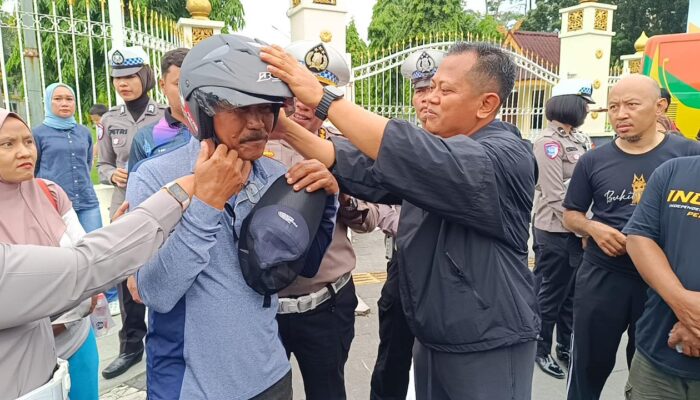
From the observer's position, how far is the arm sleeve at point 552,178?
3557mm

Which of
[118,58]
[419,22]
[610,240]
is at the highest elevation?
[419,22]

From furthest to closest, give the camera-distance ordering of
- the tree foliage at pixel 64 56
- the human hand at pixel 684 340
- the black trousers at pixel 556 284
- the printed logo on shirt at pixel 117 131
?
the tree foliage at pixel 64 56 < the printed logo on shirt at pixel 117 131 < the black trousers at pixel 556 284 < the human hand at pixel 684 340

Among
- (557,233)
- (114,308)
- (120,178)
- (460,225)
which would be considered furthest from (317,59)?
(114,308)

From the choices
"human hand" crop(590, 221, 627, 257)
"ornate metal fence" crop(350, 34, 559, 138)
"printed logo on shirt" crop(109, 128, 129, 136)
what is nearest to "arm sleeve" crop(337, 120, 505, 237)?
"human hand" crop(590, 221, 627, 257)

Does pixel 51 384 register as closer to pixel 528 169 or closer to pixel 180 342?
pixel 180 342

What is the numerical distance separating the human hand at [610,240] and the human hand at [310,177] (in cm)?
179

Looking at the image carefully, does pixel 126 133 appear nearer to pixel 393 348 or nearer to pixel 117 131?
pixel 117 131

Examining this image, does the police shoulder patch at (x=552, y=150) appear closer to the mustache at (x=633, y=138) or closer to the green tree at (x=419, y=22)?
the mustache at (x=633, y=138)

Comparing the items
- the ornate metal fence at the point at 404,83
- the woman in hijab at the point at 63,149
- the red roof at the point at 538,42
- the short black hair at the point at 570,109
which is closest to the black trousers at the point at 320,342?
the short black hair at the point at 570,109

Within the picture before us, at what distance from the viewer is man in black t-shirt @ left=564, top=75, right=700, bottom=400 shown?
2.55 metres

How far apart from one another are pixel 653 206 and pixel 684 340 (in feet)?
1.73

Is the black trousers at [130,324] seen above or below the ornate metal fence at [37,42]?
below

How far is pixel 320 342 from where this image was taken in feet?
7.00

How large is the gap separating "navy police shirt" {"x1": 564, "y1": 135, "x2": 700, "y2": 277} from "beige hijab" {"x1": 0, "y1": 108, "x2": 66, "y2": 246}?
104 inches
